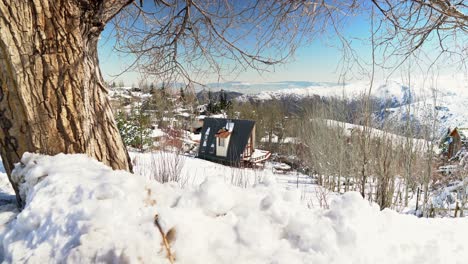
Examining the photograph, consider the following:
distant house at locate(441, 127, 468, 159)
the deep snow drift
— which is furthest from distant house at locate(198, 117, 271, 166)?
the deep snow drift

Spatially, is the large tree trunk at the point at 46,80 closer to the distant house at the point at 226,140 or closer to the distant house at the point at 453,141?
the distant house at the point at 453,141

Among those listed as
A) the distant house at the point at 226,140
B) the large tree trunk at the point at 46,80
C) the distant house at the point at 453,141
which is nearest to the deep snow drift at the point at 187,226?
the large tree trunk at the point at 46,80

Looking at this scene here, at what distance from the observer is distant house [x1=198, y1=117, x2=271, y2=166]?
19.3 meters

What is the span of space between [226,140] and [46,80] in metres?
18.0

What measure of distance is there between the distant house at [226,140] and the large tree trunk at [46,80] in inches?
659

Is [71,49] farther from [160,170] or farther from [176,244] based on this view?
[160,170]

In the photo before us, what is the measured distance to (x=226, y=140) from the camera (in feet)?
64.7

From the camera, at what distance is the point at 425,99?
27.9ft

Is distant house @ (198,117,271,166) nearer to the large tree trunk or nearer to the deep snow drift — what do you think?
the large tree trunk

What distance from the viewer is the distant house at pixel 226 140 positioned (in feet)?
63.2

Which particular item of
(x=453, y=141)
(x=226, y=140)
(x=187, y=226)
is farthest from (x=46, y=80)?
(x=226, y=140)

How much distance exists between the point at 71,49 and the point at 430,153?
12.5 metres

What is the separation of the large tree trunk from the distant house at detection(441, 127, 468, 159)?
1557cm

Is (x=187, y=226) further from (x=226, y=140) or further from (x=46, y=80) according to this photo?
(x=226, y=140)
